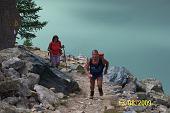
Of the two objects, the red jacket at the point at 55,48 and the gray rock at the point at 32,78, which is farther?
the red jacket at the point at 55,48

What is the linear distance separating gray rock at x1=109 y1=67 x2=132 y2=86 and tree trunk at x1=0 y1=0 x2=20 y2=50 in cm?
516

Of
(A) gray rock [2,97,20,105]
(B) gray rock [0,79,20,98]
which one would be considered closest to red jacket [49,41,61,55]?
(B) gray rock [0,79,20,98]

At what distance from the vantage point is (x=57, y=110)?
1792cm

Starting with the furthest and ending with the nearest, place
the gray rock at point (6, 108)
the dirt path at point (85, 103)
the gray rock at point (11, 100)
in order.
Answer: the dirt path at point (85, 103) < the gray rock at point (11, 100) < the gray rock at point (6, 108)

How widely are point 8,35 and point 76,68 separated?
14.1 feet

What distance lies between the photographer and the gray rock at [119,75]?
79.2ft

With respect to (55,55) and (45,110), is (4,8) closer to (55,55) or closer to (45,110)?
(55,55)

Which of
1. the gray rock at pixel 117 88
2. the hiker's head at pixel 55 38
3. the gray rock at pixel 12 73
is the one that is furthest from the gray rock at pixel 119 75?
the gray rock at pixel 12 73

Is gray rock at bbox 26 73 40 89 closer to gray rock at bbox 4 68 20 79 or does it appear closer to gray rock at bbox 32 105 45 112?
gray rock at bbox 4 68 20 79

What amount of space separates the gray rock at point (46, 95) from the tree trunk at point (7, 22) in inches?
260

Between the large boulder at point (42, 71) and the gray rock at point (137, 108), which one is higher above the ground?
the large boulder at point (42, 71)

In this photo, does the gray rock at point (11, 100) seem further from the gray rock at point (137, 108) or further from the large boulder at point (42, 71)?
the gray rock at point (137, 108)

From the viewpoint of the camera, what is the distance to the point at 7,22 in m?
25.9
